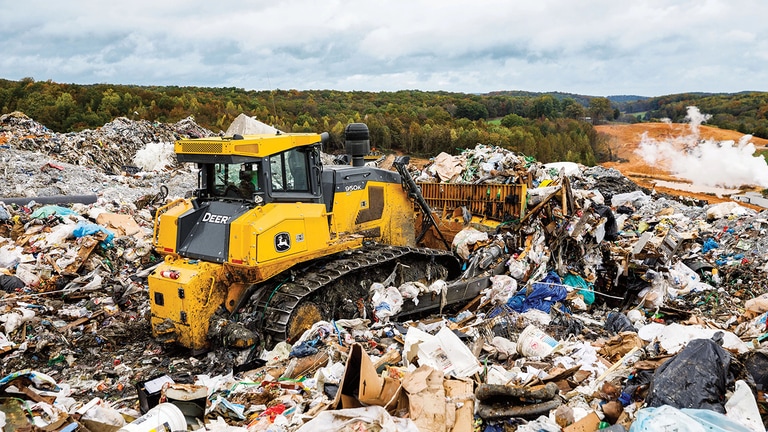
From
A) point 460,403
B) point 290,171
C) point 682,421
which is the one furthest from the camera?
point 290,171

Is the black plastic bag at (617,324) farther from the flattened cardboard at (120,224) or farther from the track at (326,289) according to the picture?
the flattened cardboard at (120,224)

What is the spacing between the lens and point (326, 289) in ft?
20.9

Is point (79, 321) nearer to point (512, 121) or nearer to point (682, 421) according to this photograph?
point (682, 421)

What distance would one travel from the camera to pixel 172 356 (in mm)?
6035

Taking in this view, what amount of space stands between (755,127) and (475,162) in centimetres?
4622

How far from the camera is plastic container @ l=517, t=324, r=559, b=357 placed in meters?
5.49

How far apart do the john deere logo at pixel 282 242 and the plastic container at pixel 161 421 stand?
211 centimetres

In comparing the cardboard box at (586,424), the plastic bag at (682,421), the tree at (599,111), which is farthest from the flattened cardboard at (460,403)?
the tree at (599,111)

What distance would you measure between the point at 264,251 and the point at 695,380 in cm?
388

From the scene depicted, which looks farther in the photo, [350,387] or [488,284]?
[488,284]

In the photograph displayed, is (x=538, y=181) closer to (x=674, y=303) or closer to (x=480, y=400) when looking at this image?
(x=674, y=303)

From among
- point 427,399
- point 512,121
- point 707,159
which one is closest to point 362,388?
point 427,399

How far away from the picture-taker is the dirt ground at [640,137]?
3784 cm

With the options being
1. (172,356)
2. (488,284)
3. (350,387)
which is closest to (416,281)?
(488,284)
